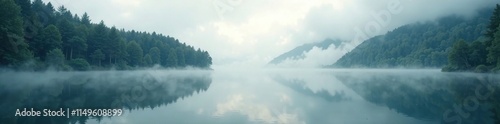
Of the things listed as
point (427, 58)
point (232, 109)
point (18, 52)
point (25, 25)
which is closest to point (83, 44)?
point (25, 25)

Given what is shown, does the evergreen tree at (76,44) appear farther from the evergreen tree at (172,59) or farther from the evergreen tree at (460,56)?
the evergreen tree at (460,56)

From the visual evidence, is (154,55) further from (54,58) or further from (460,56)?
(460,56)

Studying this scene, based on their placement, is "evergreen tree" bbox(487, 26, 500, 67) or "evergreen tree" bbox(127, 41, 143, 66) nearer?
"evergreen tree" bbox(487, 26, 500, 67)

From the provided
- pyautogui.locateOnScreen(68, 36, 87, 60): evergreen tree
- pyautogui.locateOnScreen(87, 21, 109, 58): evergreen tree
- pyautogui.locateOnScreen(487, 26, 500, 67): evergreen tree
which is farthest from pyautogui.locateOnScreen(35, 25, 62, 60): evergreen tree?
pyautogui.locateOnScreen(487, 26, 500, 67): evergreen tree

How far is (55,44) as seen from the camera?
68.6m

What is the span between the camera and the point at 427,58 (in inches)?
7721

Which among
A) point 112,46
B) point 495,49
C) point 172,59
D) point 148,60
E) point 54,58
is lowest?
point 54,58

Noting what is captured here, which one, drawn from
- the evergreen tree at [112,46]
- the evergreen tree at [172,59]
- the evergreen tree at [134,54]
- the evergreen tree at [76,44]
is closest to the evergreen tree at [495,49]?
the evergreen tree at [76,44]

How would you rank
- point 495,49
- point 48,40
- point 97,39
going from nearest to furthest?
point 495,49 < point 48,40 < point 97,39

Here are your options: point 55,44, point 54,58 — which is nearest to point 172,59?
point 55,44

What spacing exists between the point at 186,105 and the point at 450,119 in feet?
53.3

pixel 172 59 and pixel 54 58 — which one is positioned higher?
pixel 172 59

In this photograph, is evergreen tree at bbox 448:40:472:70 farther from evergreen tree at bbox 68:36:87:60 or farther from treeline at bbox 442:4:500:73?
evergreen tree at bbox 68:36:87:60

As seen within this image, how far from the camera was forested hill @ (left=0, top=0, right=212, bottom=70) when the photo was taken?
162ft
